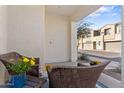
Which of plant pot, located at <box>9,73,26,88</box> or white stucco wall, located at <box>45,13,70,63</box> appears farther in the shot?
white stucco wall, located at <box>45,13,70,63</box>

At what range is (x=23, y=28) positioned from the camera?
541 cm

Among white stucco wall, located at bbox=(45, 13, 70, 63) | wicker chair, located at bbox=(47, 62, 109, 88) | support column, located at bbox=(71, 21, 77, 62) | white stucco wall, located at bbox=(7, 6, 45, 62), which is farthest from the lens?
support column, located at bbox=(71, 21, 77, 62)

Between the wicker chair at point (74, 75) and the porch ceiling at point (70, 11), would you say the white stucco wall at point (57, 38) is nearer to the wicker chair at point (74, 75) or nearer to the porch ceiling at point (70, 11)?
the porch ceiling at point (70, 11)

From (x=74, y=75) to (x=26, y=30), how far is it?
2.84 metres

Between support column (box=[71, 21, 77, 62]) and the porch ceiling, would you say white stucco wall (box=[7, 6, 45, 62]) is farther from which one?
support column (box=[71, 21, 77, 62])

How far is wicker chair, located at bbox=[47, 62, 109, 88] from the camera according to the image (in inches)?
A: 119

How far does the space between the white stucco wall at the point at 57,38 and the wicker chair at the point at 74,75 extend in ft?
19.4

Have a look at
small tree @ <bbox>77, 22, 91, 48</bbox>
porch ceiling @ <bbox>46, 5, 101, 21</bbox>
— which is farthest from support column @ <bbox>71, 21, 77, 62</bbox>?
small tree @ <bbox>77, 22, 91, 48</bbox>

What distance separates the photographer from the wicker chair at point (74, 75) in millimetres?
3029

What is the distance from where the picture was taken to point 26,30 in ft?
17.8

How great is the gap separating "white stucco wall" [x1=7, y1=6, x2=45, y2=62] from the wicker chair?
2.44 metres

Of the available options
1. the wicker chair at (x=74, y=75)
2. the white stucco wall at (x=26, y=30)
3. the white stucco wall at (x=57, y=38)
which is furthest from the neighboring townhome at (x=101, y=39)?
the wicker chair at (x=74, y=75)
